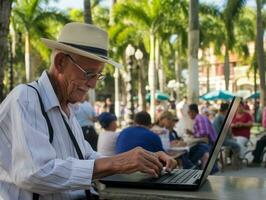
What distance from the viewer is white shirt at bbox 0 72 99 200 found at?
1.79m

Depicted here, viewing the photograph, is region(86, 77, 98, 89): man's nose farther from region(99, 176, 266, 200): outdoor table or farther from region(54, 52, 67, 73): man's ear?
region(99, 176, 266, 200): outdoor table

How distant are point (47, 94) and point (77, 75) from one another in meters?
0.15

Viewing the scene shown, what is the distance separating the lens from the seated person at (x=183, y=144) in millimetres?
9461

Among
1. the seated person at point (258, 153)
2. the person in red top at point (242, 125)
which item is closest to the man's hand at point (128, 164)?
the seated person at point (258, 153)

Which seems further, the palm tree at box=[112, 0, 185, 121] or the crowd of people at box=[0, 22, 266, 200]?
the palm tree at box=[112, 0, 185, 121]

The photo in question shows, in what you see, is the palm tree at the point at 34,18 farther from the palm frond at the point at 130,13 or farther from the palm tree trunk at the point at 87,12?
the palm tree trunk at the point at 87,12

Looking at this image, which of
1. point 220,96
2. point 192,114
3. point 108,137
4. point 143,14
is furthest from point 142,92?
point 108,137

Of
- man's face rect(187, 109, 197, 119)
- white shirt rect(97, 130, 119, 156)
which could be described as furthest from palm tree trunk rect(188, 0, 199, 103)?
white shirt rect(97, 130, 119, 156)

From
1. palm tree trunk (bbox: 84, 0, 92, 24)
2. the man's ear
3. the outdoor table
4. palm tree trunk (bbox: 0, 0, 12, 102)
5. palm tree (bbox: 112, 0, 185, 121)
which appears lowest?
the outdoor table

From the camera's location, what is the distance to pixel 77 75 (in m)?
2.10

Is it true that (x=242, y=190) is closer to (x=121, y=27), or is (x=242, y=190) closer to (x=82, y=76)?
(x=82, y=76)

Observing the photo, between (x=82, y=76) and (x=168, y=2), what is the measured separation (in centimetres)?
2370

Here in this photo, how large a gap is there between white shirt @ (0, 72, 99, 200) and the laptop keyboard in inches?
11.1

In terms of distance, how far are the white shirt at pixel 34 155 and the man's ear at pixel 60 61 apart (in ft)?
0.45
